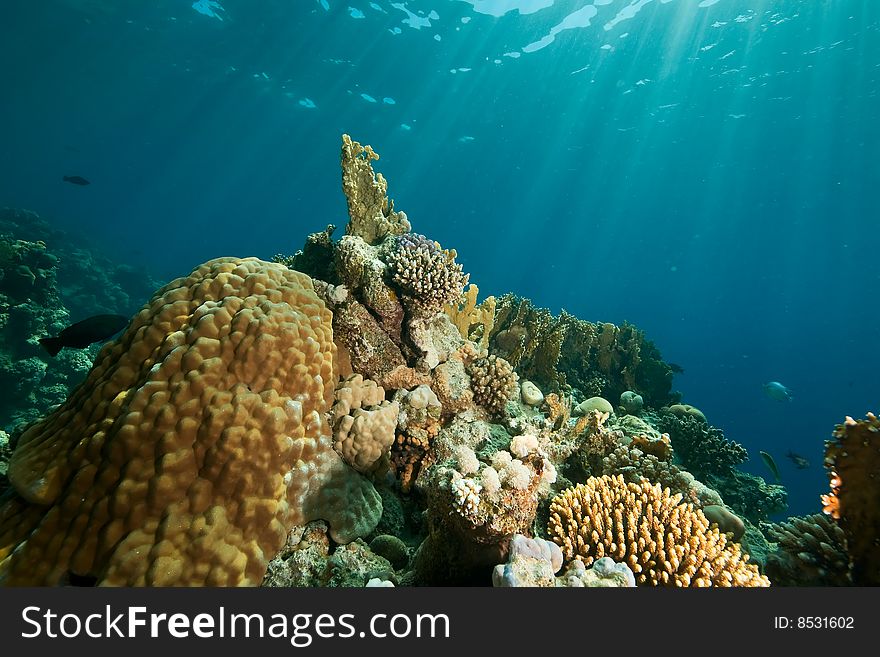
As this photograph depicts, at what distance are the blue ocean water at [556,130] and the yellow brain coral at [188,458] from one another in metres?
35.3

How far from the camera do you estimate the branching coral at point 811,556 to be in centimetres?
350

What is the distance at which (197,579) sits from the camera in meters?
2.71

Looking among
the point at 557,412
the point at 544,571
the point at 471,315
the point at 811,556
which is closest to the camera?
the point at 544,571

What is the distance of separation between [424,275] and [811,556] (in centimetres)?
511

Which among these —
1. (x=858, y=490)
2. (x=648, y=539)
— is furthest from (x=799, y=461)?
(x=648, y=539)

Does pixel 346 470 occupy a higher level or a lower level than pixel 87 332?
lower

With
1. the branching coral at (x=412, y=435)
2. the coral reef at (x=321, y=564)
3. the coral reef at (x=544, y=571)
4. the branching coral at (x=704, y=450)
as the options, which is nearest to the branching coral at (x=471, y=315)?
the branching coral at (x=412, y=435)

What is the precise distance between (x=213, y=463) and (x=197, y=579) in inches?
31.9

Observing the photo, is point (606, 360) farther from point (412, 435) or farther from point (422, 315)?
point (412, 435)

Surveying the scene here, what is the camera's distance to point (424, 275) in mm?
4969

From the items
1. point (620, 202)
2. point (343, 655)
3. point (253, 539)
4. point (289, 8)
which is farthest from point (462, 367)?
point (620, 202)

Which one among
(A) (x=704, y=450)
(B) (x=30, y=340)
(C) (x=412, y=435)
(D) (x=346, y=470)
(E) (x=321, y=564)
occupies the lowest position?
(E) (x=321, y=564)

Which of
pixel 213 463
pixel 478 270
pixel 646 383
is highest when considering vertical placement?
pixel 478 270

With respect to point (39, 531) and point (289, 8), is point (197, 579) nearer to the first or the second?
point (39, 531)
